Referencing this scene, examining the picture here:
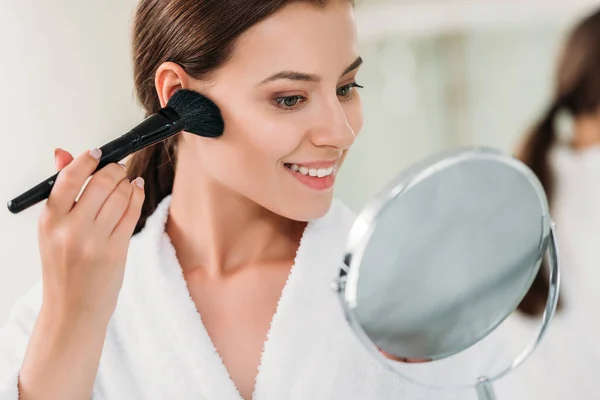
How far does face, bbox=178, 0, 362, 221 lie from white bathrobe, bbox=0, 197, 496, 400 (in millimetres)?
89

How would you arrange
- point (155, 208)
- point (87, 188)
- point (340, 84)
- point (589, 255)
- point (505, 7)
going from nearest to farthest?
point (87, 188), point (340, 84), point (155, 208), point (589, 255), point (505, 7)

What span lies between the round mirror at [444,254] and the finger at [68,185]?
9.0 inches

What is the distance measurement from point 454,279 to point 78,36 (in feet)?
2.91

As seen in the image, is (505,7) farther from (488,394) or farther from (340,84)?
(488,394)

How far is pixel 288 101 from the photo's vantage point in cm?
69

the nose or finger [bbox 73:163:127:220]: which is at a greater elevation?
finger [bbox 73:163:127:220]

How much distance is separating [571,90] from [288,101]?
101 centimetres

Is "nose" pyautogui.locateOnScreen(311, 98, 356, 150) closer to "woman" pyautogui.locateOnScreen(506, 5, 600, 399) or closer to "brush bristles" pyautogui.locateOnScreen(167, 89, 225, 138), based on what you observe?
"brush bristles" pyautogui.locateOnScreen(167, 89, 225, 138)

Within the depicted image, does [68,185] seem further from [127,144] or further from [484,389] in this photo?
[484,389]

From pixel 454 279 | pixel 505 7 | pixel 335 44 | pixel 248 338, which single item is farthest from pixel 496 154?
pixel 505 7

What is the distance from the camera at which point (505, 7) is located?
2.29m

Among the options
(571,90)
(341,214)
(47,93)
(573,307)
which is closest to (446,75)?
(571,90)

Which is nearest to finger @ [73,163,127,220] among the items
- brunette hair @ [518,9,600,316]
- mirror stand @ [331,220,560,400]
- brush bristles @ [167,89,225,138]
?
brush bristles @ [167,89,225,138]

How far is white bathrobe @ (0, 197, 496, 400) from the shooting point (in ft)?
2.36
